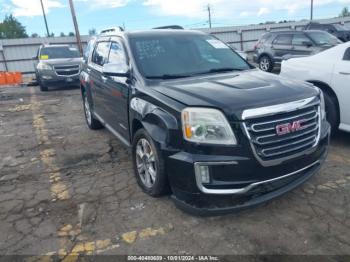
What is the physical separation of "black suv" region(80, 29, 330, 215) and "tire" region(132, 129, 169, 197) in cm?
1

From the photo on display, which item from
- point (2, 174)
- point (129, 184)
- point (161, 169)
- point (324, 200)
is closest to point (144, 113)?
point (161, 169)

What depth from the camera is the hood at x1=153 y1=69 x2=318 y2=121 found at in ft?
9.69

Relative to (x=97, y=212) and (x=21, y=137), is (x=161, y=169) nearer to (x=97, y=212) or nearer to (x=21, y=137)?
(x=97, y=212)

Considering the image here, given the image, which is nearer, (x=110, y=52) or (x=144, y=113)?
(x=144, y=113)

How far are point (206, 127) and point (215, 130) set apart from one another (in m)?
0.08

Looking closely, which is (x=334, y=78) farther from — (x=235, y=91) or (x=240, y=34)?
(x=240, y=34)

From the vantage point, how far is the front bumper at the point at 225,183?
289 cm

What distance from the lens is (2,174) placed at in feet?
16.0

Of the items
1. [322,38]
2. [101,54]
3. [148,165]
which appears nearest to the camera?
[148,165]

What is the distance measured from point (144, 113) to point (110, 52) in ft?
5.75

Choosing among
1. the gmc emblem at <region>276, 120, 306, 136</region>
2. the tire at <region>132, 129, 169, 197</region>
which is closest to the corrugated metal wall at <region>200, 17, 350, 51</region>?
the tire at <region>132, 129, 169, 197</region>

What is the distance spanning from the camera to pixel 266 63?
14.2 metres

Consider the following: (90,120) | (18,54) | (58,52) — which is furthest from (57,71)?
(18,54)

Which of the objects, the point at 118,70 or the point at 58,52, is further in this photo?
the point at 58,52
